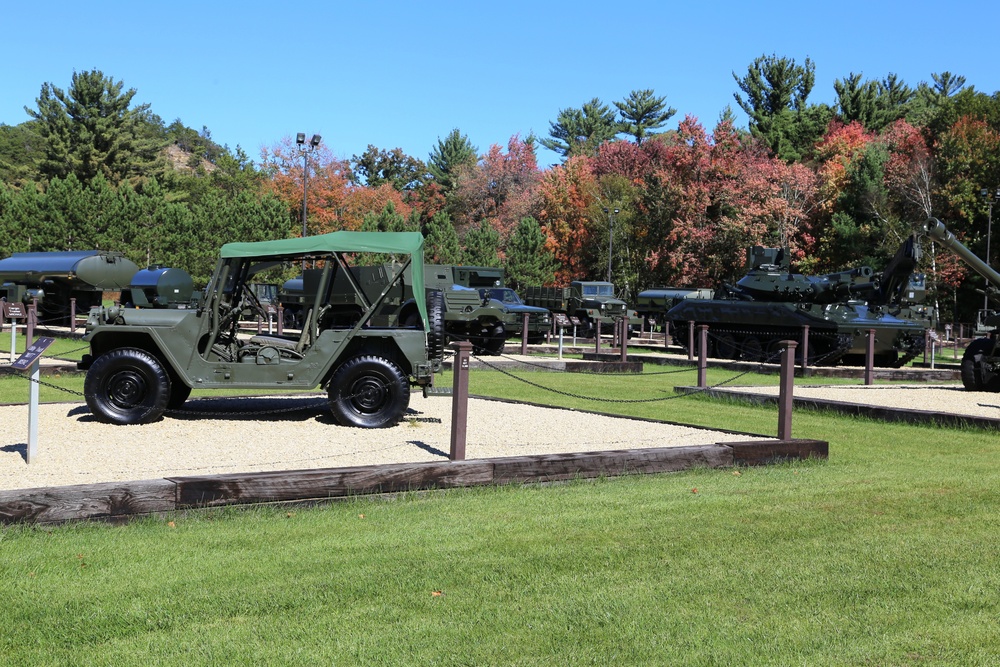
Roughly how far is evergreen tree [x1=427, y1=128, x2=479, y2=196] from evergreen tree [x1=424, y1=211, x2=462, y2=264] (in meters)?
24.4

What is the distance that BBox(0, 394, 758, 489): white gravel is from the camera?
8.09m

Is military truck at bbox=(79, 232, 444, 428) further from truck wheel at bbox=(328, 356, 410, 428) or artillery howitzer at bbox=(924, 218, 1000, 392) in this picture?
artillery howitzer at bbox=(924, 218, 1000, 392)

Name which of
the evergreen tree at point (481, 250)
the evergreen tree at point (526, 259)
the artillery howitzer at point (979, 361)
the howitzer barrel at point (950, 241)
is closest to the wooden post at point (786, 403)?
the howitzer barrel at point (950, 241)

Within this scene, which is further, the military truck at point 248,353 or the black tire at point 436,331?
the black tire at point 436,331

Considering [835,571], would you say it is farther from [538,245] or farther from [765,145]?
[765,145]

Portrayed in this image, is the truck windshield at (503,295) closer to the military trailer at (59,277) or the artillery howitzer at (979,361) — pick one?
the military trailer at (59,277)

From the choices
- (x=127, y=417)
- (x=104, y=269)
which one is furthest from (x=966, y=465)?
(x=104, y=269)

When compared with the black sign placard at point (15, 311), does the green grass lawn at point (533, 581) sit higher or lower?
lower

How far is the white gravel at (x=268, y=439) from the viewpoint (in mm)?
8086

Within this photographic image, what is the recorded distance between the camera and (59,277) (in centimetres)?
3319

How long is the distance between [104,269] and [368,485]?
28550 millimetres

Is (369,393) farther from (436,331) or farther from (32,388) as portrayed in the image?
(32,388)

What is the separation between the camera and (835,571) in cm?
562

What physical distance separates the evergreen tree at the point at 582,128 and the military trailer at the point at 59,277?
50.9m
